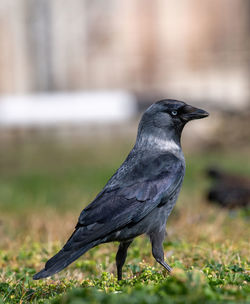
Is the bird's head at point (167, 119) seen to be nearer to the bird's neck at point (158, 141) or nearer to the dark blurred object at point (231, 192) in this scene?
the bird's neck at point (158, 141)

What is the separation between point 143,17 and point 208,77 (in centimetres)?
249

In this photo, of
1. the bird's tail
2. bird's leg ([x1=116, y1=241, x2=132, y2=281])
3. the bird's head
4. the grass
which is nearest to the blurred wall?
the grass

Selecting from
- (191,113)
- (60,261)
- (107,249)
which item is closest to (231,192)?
(107,249)

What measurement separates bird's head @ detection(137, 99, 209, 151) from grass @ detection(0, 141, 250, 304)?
963 millimetres

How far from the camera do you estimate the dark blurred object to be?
798 cm

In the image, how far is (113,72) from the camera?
18.4 meters

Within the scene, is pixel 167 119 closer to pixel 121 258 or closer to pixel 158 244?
pixel 158 244

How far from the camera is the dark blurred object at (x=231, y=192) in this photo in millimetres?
7984

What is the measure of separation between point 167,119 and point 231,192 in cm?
344

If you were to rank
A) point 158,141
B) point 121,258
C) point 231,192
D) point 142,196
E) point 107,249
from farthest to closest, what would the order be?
point 231,192, point 107,249, point 158,141, point 121,258, point 142,196

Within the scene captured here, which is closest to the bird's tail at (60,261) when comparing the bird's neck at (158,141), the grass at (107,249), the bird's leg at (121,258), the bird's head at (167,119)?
the grass at (107,249)

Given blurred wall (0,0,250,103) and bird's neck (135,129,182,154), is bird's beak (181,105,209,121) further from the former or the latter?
blurred wall (0,0,250,103)

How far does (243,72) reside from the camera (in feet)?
60.2

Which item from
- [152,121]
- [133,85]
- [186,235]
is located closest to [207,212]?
[186,235]
